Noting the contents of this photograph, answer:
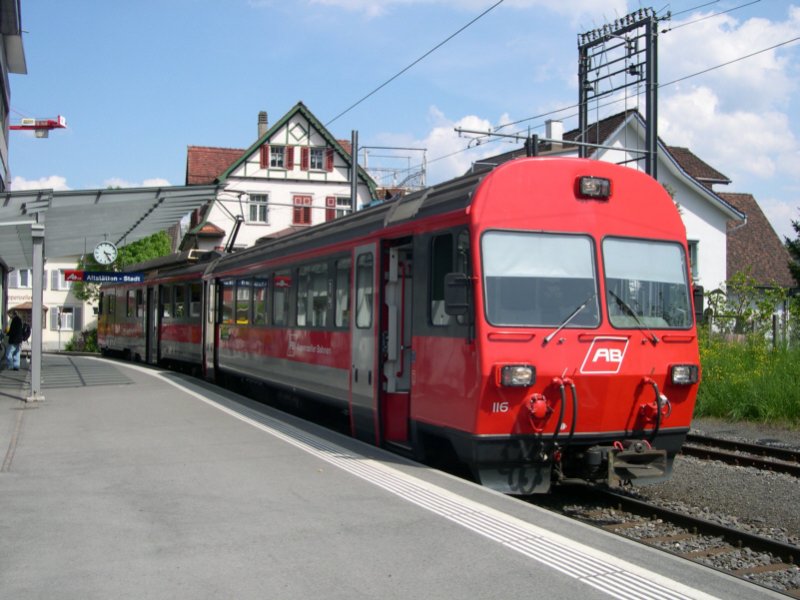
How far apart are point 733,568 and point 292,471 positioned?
3913 millimetres

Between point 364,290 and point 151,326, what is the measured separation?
60.2ft

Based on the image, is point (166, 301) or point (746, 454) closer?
point (746, 454)

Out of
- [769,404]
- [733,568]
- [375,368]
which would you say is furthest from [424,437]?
[769,404]

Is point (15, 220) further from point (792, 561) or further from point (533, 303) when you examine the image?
point (792, 561)

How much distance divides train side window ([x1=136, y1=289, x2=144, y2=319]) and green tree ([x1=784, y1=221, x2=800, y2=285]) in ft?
68.7

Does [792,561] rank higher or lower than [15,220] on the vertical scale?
lower

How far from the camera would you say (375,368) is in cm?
998

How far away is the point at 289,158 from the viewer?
49.6 meters

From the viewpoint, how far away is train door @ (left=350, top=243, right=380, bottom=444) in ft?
33.1

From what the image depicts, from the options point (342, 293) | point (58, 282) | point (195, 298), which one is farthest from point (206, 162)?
point (342, 293)

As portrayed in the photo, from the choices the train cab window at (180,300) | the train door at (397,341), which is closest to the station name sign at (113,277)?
the train cab window at (180,300)

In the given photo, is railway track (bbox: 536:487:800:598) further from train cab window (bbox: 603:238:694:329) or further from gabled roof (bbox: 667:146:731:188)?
gabled roof (bbox: 667:146:731:188)

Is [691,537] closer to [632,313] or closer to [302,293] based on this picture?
[632,313]

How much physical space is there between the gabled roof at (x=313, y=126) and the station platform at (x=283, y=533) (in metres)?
39.5
